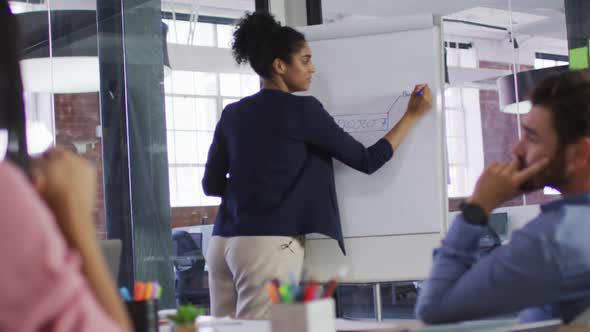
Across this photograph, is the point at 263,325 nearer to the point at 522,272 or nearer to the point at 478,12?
the point at 522,272

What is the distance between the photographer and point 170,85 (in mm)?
4730

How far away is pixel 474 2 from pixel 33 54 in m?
2.28

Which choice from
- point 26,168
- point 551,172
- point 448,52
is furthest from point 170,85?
point 26,168

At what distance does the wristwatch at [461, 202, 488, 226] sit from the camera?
1629mm

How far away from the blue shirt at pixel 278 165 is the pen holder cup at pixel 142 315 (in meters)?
1.51

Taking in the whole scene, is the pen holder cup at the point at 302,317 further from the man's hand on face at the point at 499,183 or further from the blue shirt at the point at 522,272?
the man's hand on face at the point at 499,183

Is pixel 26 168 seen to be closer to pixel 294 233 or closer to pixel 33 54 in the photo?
pixel 294 233

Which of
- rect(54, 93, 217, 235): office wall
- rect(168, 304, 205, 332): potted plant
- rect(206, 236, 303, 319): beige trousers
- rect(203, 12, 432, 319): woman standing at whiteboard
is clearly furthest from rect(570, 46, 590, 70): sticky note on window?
rect(168, 304, 205, 332): potted plant

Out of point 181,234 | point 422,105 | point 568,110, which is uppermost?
point 422,105

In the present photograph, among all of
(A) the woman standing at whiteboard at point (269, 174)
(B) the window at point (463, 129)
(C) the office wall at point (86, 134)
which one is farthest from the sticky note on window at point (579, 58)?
(C) the office wall at point (86, 134)

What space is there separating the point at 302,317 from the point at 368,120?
238 centimetres

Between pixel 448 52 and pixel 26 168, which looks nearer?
pixel 26 168

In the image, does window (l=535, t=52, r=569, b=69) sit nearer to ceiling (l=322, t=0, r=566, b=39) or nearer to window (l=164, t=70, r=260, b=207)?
ceiling (l=322, t=0, r=566, b=39)

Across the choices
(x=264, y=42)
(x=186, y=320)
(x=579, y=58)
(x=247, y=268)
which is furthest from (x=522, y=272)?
(x=579, y=58)
